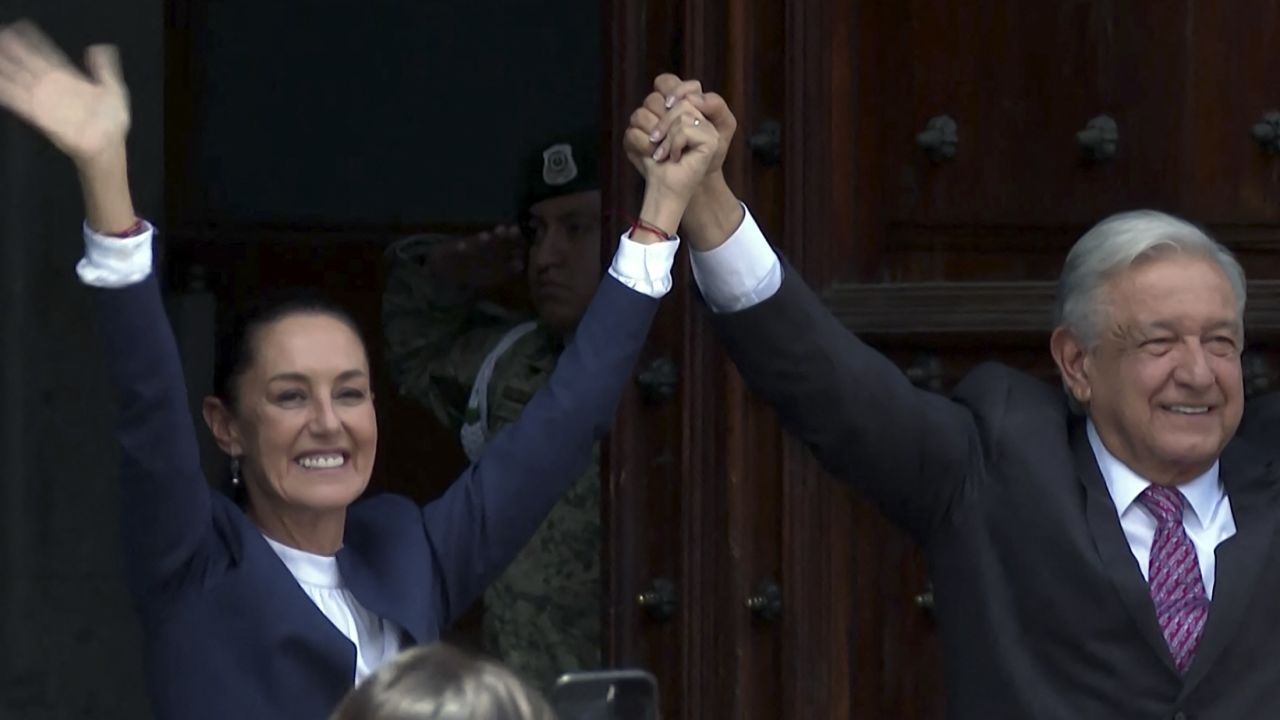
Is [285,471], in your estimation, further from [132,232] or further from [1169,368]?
[1169,368]

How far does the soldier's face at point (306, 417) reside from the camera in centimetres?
295

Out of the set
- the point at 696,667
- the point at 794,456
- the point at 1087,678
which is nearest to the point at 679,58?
the point at 794,456

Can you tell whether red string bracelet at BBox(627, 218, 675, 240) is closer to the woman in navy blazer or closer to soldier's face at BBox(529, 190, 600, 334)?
the woman in navy blazer

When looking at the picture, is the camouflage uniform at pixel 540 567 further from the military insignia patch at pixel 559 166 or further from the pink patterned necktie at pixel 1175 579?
the pink patterned necktie at pixel 1175 579

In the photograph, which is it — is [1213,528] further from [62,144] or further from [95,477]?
[95,477]

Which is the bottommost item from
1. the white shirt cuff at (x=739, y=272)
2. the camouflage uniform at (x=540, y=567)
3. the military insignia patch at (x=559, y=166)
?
the camouflage uniform at (x=540, y=567)

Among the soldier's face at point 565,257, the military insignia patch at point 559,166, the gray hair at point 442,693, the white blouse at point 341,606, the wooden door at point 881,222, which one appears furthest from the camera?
the military insignia patch at point 559,166

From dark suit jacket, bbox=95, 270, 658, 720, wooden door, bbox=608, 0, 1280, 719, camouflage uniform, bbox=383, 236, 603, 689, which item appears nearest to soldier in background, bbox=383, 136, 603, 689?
camouflage uniform, bbox=383, 236, 603, 689

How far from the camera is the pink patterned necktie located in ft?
9.93

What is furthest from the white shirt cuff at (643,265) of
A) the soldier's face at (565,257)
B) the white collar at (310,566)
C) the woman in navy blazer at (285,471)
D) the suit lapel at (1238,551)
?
the soldier's face at (565,257)

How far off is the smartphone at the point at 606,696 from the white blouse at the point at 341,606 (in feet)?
1.48

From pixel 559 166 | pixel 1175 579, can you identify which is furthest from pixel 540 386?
pixel 1175 579

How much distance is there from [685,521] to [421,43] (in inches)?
72.7

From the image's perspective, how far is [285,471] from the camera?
296 cm
